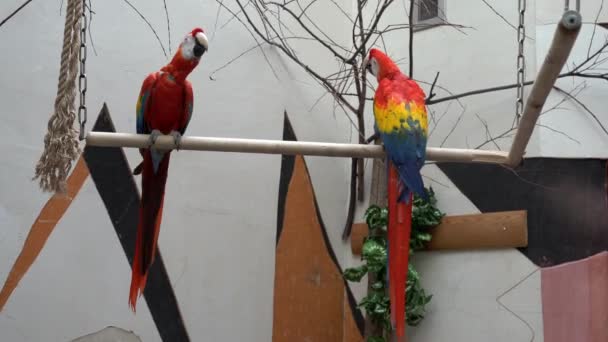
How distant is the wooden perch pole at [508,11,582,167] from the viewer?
1216 millimetres

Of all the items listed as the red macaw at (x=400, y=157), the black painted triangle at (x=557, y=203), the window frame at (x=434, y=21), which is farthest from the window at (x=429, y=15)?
A: the red macaw at (x=400, y=157)

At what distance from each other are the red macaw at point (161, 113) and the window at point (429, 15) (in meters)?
1.42

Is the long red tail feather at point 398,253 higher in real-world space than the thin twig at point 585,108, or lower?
lower

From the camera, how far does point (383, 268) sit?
114 inches

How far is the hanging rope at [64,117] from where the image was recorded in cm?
168

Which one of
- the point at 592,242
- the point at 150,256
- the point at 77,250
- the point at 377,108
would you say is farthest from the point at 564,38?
the point at 77,250

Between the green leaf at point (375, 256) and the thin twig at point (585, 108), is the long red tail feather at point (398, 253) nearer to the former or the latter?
the green leaf at point (375, 256)

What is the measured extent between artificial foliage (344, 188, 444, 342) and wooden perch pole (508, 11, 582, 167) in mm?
1185

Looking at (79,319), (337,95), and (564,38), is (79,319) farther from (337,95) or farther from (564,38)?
(564,38)

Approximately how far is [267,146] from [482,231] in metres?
1.39

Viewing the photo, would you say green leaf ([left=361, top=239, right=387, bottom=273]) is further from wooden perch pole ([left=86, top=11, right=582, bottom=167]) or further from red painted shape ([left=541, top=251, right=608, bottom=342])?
wooden perch pole ([left=86, top=11, right=582, bottom=167])

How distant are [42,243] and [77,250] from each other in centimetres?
13

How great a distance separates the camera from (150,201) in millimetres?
1884

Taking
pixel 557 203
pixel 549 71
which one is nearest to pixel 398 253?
pixel 549 71
